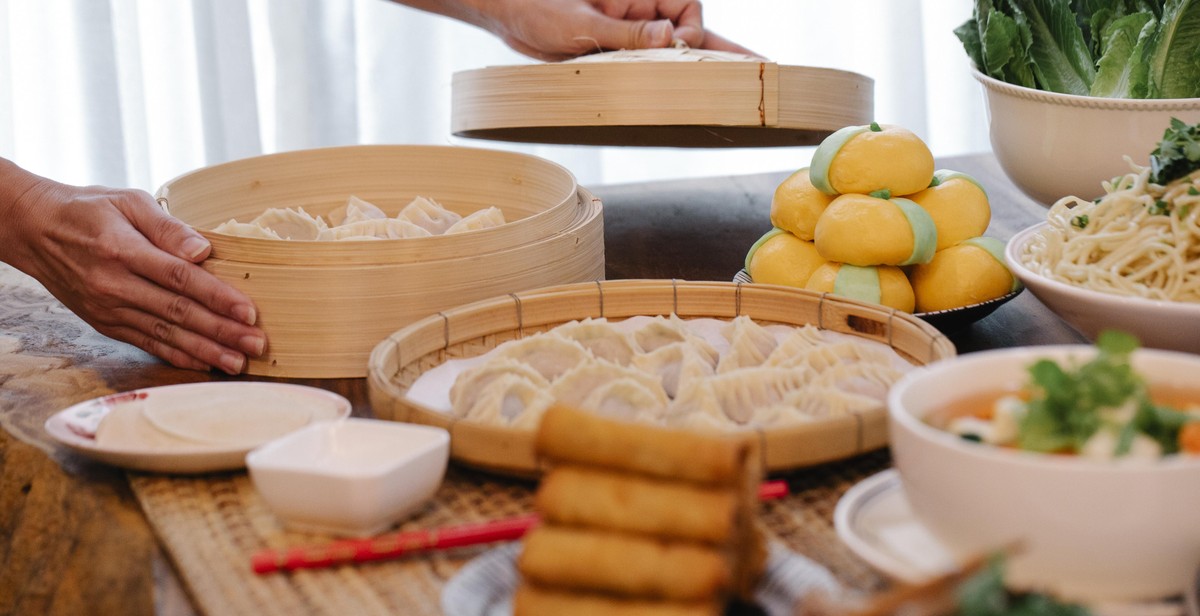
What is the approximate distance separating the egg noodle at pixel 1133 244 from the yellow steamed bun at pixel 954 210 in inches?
4.6

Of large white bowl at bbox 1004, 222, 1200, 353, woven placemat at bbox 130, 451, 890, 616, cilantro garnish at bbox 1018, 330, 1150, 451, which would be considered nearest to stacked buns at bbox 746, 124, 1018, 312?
large white bowl at bbox 1004, 222, 1200, 353

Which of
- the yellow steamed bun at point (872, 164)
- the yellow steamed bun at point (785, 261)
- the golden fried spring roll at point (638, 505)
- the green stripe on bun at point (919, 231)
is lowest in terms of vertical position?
the golden fried spring roll at point (638, 505)

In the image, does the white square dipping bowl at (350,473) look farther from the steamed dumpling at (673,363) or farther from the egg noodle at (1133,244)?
the egg noodle at (1133,244)

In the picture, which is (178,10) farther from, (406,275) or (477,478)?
(477,478)

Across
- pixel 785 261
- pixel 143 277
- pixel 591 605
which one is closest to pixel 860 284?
pixel 785 261

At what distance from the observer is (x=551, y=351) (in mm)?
1434

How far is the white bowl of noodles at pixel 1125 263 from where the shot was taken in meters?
1.28

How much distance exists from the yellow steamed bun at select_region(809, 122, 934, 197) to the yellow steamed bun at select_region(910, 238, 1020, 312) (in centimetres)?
11

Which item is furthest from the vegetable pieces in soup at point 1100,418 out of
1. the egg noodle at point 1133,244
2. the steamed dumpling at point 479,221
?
the steamed dumpling at point 479,221

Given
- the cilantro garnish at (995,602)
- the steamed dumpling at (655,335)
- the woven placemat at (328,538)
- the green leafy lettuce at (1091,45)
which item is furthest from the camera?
the green leafy lettuce at (1091,45)

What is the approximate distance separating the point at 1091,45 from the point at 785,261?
2.92ft

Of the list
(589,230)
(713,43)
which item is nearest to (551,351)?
(589,230)

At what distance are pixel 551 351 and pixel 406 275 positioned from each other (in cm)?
27

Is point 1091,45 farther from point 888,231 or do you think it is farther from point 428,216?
point 428,216
